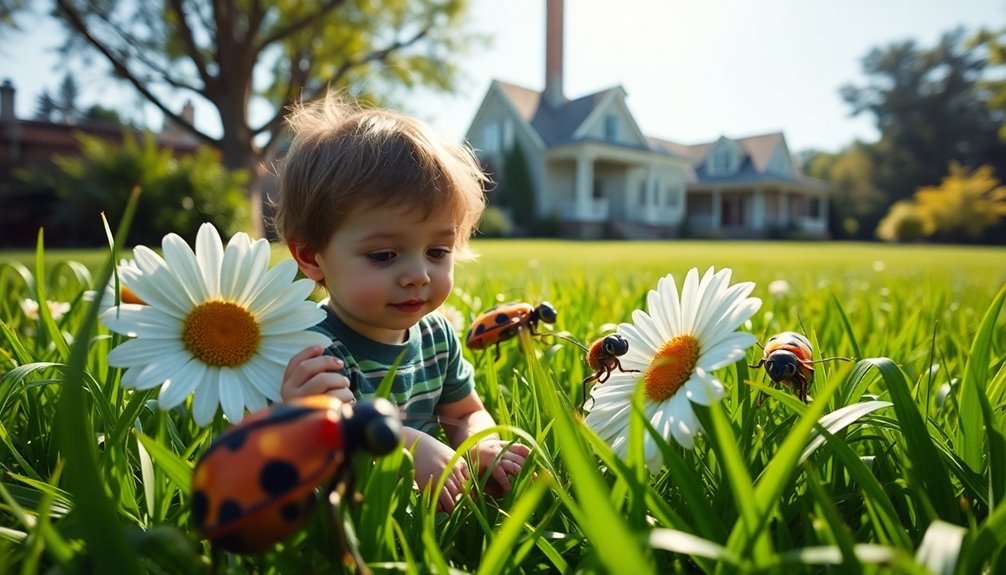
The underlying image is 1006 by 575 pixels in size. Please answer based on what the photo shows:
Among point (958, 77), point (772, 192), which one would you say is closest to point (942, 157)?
point (958, 77)

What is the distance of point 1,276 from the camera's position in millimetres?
1981

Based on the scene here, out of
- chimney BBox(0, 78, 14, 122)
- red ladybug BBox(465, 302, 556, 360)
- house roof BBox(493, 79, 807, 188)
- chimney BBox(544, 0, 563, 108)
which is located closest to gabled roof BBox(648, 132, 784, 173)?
house roof BBox(493, 79, 807, 188)

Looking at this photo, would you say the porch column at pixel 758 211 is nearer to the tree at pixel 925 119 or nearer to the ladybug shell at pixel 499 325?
the tree at pixel 925 119

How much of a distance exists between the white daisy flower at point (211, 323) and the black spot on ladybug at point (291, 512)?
0.31m

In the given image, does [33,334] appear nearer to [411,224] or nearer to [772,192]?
[411,224]

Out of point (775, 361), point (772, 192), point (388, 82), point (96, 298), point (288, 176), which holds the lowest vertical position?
point (775, 361)

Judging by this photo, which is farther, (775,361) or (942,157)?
(942,157)

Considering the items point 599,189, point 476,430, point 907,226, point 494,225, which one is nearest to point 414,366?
point 476,430

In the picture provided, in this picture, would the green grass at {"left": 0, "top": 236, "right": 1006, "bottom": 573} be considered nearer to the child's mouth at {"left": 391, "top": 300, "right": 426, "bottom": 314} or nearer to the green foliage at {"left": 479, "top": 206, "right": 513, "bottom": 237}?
the child's mouth at {"left": 391, "top": 300, "right": 426, "bottom": 314}

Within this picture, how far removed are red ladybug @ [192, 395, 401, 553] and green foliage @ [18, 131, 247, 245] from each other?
42.2 ft

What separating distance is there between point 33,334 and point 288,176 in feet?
4.23

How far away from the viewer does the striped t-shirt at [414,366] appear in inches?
55.9

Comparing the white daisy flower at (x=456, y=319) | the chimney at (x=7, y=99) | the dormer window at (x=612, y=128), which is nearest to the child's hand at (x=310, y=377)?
the white daisy flower at (x=456, y=319)

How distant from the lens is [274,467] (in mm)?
528
